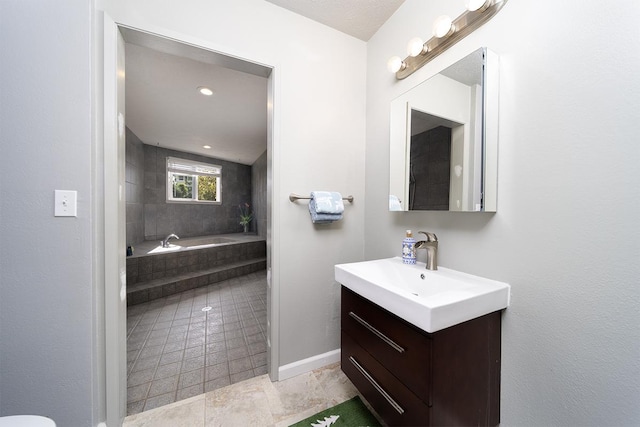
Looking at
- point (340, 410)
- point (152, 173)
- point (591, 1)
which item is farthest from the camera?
point (152, 173)

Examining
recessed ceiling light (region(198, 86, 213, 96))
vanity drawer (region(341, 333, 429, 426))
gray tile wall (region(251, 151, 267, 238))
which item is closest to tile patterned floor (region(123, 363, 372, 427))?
vanity drawer (region(341, 333, 429, 426))

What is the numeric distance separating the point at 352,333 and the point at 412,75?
1594 mm

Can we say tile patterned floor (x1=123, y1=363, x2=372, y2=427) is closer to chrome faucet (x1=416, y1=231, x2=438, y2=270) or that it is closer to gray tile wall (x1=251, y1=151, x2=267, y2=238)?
chrome faucet (x1=416, y1=231, x2=438, y2=270)

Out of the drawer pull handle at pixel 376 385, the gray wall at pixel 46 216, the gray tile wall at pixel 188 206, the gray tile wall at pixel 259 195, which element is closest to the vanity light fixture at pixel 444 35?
the gray wall at pixel 46 216

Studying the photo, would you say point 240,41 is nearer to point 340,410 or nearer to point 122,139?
point 122,139

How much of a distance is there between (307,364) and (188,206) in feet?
15.2

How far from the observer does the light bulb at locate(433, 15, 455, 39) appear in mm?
1106

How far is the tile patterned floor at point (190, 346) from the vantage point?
1.46 m

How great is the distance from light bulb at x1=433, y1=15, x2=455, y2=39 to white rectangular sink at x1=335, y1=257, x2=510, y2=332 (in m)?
1.22

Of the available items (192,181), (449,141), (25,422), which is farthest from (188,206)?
(449,141)

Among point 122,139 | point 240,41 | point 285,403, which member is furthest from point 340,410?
point 240,41

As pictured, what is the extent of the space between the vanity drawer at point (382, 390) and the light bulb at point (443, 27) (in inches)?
64.8

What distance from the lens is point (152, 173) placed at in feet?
14.9

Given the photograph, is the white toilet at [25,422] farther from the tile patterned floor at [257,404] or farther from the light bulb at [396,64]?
the light bulb at [396,64]
